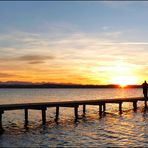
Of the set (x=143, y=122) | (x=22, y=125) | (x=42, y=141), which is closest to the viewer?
(x=42, y=141)

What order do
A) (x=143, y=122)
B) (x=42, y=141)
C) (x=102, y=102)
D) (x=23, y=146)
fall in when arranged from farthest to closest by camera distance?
(x=102, y=102)
(x=143, y=122)
(x=42, y=141)
(x=23, y=146)

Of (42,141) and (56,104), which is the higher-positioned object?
(56,104)

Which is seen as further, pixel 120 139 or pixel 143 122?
pixel 143 122

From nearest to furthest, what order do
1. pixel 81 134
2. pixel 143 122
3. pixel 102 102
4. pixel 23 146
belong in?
pixel 23 146 → pixel 81 134 → pixel 143 122 → pixel 102 102

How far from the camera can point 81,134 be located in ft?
70.5

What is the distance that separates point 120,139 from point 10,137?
21.8 feet

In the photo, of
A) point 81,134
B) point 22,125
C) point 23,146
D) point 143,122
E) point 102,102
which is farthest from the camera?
point 102,102

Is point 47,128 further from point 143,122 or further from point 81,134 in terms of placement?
point 143,122

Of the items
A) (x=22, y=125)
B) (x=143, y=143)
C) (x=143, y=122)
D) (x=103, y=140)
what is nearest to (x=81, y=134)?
(x=103, y=140)

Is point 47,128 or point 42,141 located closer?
point 42,141

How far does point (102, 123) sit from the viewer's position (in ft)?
88.2

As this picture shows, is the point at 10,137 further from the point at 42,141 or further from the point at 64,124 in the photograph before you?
the point at 64,124

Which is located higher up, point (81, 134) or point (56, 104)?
point (56, 104)

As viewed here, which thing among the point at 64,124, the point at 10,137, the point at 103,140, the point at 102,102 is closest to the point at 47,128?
the point at 64,124
